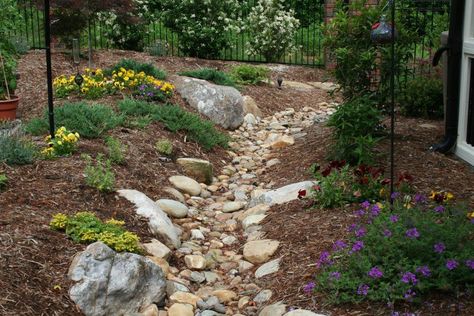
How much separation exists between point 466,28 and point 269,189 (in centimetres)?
235

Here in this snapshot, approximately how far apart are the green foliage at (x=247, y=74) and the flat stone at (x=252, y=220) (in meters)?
4.86

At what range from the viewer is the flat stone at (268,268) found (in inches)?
174

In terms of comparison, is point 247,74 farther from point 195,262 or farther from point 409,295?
point 409,295

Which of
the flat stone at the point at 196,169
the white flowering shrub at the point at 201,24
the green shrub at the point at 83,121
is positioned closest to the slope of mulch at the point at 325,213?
the flat stone at the point at 196,169

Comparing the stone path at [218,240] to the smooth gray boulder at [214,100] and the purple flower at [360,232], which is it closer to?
the purple flower at [360,232]

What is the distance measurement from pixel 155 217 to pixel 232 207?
3.60ft

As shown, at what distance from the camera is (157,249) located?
464 cm

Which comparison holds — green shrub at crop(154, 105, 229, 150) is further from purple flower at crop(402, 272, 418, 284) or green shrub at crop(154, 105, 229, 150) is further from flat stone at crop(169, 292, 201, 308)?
purple flower at crop(402, 272, 418, 284)

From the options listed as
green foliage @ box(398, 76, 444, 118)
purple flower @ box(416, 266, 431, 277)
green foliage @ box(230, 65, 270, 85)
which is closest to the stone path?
purple flower @ box(416, 266, 431, 277)

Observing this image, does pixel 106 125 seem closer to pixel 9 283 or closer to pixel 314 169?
pixel 314 169

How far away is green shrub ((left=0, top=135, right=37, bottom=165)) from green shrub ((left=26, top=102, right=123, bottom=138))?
92 cm

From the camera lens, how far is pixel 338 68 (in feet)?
22.0

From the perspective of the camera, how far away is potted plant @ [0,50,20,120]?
7348mm

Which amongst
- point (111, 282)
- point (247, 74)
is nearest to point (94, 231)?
point (111, 282)
